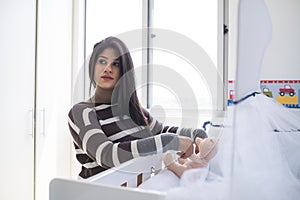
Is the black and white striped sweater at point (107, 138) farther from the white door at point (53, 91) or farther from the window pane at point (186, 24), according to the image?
the white door at point (53, 91)

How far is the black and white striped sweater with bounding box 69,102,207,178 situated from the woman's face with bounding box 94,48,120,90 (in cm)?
11

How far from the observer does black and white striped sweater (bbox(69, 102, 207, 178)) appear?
94 centimetres

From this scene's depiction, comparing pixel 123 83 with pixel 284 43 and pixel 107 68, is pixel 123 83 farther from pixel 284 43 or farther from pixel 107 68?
pixel 284 43

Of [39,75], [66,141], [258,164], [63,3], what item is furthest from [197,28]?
[258,164]

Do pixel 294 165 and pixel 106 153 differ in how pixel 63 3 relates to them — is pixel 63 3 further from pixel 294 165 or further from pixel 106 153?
pixel 294 165

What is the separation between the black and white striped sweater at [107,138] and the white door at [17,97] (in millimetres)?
742

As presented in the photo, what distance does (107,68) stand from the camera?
109 cm

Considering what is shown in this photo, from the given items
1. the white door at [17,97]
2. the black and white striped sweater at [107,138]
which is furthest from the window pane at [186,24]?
the white door at [17,97]

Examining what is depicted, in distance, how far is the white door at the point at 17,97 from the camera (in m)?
1.61

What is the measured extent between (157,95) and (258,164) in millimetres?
1261

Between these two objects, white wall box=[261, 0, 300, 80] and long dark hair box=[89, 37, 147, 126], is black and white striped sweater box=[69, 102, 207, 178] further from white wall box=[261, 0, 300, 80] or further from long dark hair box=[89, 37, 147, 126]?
white wall box=[261, 0, 300, 80]

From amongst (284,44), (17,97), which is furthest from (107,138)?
(284,44)

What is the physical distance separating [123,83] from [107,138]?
0.88 ft

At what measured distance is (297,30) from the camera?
5.41 feet
